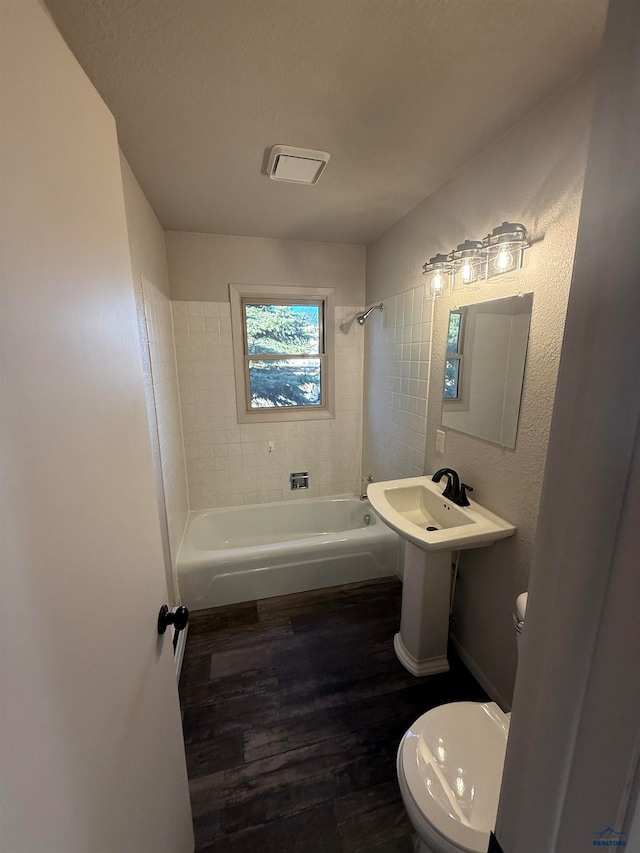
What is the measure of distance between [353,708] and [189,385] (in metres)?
2.28

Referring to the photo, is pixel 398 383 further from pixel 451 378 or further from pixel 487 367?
pixel 487 367

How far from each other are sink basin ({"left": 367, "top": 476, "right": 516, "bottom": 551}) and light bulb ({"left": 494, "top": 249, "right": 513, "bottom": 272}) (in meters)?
1.06

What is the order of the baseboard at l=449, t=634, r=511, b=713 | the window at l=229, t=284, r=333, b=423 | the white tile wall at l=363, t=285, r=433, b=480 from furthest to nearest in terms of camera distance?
the window at l=229, t=284, r=333, b=423 < the white tile wall at l=363, t=285, r=433, b=480 < the baseboard at l=449, t=634, r=511, b=713

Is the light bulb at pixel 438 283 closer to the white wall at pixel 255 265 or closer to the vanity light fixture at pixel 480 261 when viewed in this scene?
the vanity light fixture at pixel 480 261

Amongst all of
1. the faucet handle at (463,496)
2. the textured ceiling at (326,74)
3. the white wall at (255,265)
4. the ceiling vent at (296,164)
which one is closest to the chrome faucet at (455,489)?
the faucet handle at (463,496)

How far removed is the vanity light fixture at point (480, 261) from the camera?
1.28 m

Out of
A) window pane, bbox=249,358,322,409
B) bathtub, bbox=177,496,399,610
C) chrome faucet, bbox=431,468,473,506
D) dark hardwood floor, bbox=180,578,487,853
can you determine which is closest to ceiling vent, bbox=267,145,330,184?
window pane, bbox=249,358,322,409

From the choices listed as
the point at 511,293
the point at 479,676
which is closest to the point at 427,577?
the point at 479,676

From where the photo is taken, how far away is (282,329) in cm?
286

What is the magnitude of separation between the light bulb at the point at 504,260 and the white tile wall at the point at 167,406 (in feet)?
5.41

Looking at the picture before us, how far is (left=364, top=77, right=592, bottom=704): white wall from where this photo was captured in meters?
1.16

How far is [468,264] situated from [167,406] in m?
1.91

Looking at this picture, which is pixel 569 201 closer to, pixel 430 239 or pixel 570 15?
pixel 570 15

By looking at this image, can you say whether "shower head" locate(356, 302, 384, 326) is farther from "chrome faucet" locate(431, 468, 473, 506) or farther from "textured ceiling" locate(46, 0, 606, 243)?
"chrome faucet" locate(431, 468, 473, 506)
